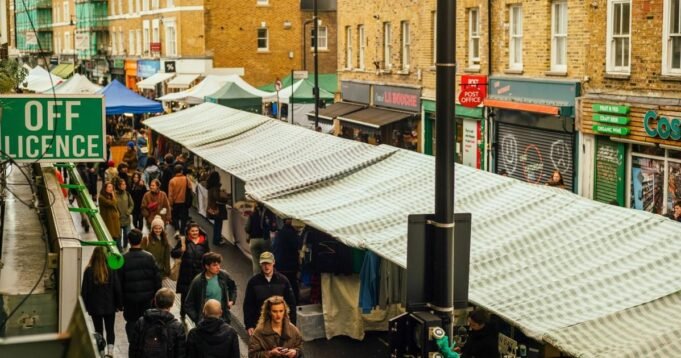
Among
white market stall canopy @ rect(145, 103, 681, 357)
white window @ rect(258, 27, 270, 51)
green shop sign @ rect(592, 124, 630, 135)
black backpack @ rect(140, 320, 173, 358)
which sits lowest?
black backpack @ rect(140, 320, 173, 358)

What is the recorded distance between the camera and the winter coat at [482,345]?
10.7 metres

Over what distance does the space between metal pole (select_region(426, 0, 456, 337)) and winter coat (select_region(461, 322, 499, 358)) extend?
3.33m

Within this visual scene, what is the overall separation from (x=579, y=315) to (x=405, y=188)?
18.6 ft

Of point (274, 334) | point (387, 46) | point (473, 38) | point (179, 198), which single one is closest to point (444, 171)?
point (274, 334)

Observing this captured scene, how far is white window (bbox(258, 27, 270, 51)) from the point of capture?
60906 millimetres

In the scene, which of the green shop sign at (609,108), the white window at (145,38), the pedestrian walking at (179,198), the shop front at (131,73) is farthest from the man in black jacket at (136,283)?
the shop front at (131,73)

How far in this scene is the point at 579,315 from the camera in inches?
335

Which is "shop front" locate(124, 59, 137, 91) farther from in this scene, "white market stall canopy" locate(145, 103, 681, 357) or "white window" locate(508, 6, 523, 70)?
"white market stall canopy" locate(145, 103, 681, 357)

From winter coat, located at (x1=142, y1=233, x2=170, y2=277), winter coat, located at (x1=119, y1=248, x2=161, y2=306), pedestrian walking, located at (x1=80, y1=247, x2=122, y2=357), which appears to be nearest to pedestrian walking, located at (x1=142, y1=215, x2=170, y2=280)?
winter coat, located at (x1=142, y1=233, x2=170, y2=277)

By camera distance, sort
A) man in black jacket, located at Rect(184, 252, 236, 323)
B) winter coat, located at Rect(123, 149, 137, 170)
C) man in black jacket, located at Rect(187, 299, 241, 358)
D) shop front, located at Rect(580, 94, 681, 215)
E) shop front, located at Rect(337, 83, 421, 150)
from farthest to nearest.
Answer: shop front, located at Rect(337, 83, 421, 150)
winter coat, located at Rect(123, 149, 137, 170)
shop front, located at Rect(580, 94, 681, 215)
man in black jacket, located at Rect(184, 252, 236, 323)
man in black jacket, located at Rect(187, 299, 241, 358)

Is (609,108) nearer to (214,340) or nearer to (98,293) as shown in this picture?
(98,293)

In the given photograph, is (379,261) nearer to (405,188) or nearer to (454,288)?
(405,188)

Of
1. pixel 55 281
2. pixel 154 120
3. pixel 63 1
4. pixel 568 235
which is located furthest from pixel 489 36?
pixel 63 1

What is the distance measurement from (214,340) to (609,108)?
607 inches
